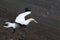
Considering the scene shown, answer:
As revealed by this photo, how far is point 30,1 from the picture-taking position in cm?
1581

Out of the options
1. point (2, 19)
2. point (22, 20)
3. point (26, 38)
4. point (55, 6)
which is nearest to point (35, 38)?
point (26, 38)

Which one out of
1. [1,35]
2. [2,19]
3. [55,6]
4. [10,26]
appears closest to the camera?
[10,26]

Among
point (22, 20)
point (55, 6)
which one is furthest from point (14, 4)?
point (22, 20)

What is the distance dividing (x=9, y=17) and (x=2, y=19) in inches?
20.4

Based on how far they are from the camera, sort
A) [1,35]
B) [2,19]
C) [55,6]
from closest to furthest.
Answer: [1,35], [2,19], [55,6]

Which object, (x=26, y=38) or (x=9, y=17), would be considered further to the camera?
(x=9, y=17)

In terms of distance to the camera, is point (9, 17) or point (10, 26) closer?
point (10, 26)

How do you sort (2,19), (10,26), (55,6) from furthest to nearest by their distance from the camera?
1. (55,6)
2. (2,19)
3. (10,26)

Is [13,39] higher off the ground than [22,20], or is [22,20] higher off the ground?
[22,20]

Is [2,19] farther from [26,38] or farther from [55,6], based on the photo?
[55,6]

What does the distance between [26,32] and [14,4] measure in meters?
3.80

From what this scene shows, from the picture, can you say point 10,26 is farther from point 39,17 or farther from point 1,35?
point 39,17

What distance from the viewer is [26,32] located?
11875mm

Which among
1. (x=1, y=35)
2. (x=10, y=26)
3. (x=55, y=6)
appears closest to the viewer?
(x=10, y=26)
